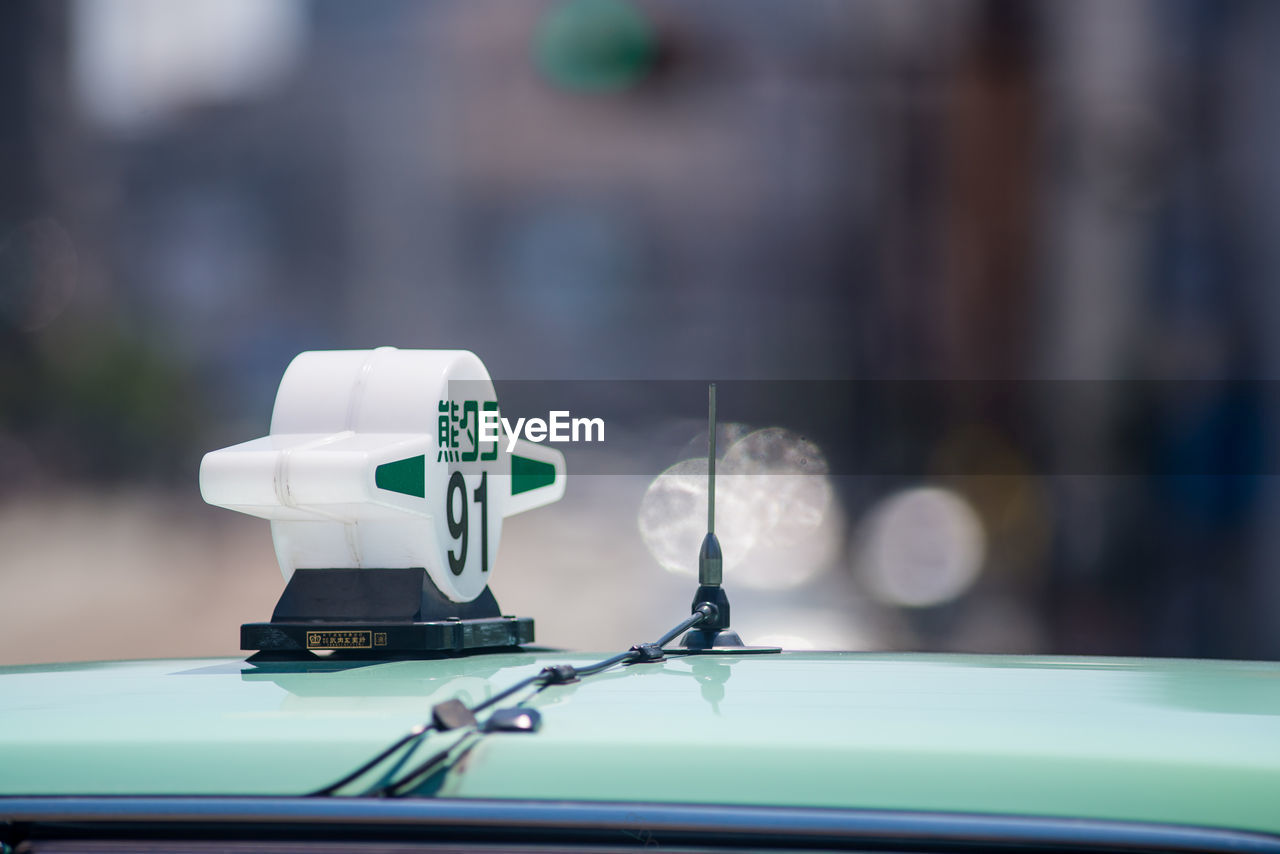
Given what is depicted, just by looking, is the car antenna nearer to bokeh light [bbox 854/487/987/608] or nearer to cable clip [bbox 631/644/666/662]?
cable clip [bbox 631/644/666/662]

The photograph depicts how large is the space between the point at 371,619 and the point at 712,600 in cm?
43

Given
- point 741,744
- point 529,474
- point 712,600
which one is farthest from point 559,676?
point 529,474

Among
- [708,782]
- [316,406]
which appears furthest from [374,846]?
[316,406]

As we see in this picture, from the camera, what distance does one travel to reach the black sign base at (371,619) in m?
1.50

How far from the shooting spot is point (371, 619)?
1561 mm

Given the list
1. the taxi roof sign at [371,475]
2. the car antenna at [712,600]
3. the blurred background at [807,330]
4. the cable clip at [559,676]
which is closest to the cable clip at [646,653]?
the car antenna at [712,600]

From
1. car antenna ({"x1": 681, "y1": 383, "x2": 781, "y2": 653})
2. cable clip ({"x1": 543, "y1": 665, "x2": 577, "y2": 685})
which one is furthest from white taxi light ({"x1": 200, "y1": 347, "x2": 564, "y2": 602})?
cable clip ({"x1": 543, "y1": 665, "x2": 577, "y2": 685})

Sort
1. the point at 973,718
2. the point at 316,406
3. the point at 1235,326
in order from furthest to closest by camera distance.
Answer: the point at 1235,326, the point at 316,406, the point at 973,718

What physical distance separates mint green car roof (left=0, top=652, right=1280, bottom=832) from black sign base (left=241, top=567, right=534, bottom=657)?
1.24 feet

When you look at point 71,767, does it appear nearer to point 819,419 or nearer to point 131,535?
point 819,419

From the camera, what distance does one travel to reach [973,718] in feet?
2.96

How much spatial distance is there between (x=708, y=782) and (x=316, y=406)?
102cm

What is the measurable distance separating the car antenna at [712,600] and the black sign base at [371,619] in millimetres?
285

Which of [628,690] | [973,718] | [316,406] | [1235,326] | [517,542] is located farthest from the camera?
[517,542]
